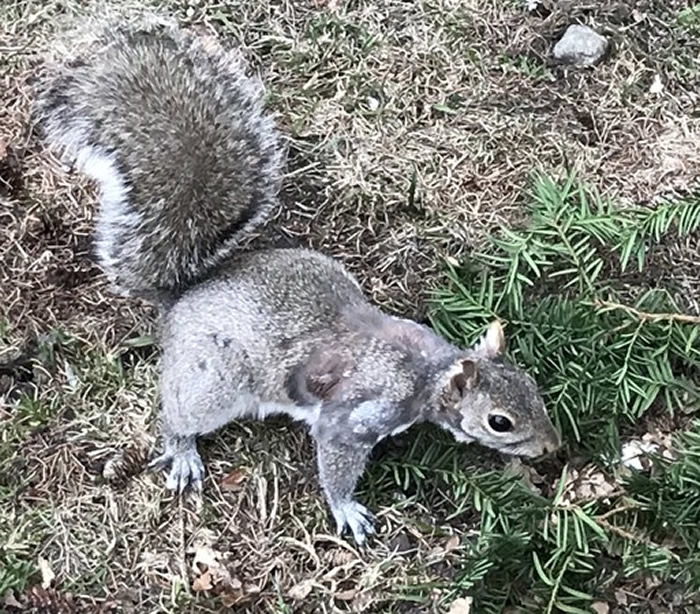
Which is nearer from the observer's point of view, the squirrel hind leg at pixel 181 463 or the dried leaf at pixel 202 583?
the dried leaf at pixel 202 583

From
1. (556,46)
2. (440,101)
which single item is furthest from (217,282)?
(556,46)

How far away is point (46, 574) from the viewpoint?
302 cm

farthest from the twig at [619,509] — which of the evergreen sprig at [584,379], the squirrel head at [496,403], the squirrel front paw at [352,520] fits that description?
the squirrel front paw at [352,520]

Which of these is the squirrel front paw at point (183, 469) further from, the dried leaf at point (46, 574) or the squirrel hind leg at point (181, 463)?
the dried leaf at point (46, 574)

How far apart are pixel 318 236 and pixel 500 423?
85 centimetres

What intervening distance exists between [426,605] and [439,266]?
936 millimetres

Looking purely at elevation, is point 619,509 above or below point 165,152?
below

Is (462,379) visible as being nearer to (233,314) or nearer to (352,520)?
(352,520)

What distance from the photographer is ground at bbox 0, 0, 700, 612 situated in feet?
10.1

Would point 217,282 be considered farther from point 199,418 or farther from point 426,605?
point 426,605

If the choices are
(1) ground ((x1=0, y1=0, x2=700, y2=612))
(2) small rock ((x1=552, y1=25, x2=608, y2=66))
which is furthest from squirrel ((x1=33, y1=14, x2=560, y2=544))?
(2) small rock ((x1=552, y1=25, x2=608, y2=66))

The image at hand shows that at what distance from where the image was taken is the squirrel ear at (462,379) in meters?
2.93

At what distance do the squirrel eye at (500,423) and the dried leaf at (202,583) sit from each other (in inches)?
30.5

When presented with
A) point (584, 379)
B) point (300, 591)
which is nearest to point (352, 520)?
point (300, 591)
